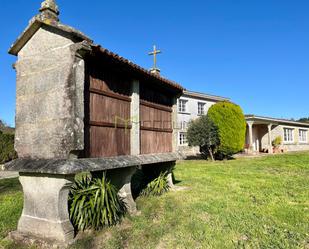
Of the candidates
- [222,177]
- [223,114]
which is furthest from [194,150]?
[222,177]

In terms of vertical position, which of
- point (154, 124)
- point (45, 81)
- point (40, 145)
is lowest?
point (40, 145)

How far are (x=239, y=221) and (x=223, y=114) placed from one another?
1393 cm

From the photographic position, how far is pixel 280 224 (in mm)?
5094

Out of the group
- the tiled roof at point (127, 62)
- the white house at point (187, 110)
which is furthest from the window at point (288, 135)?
the tiled roof at point (127, 62)

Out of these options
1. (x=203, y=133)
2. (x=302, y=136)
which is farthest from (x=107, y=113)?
(x=302, y=136)

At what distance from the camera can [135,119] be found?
6352mm

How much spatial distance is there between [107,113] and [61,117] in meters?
1.11

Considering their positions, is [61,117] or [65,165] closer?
[65,165]

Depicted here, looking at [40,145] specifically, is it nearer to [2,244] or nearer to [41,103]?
[41,103]

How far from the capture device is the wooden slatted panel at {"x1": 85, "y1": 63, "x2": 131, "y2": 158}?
16.6 feet

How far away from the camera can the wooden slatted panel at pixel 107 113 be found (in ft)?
16.6

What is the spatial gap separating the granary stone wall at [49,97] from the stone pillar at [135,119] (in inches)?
72.8

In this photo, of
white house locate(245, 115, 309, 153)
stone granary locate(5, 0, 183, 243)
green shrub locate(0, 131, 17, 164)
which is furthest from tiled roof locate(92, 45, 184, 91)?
white house locate(245, 115, 309, 153)

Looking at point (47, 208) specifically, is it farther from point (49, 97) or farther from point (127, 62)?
point (127, 62)
